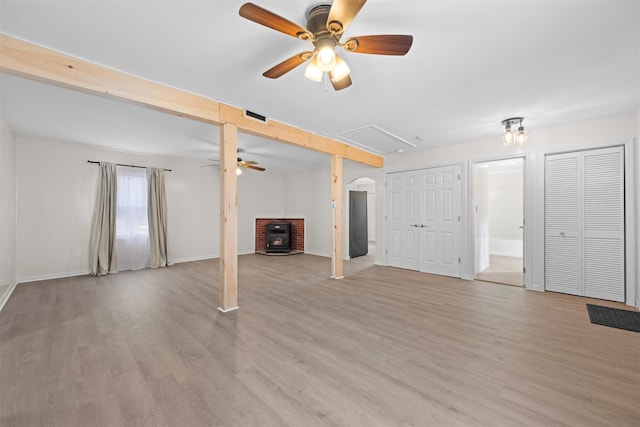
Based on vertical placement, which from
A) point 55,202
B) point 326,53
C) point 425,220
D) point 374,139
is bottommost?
point 425,220

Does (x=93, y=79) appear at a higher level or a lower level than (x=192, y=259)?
higher

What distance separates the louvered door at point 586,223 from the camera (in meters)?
3.58

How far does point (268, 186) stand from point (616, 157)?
7.54m

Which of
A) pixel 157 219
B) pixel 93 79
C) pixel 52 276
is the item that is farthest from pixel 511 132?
pixel 52 276

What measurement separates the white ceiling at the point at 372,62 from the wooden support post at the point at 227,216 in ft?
1.67

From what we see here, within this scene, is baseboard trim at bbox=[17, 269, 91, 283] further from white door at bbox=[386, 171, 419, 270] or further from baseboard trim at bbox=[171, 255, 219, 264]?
white door at bbox=[386, 171, 419, 270]

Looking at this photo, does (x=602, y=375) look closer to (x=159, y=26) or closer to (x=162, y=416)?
(x=162, y=416)

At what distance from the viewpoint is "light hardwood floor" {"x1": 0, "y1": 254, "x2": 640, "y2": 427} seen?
1.56m

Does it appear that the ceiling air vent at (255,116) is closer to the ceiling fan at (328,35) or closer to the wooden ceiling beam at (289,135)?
the wooden ceiling beam at (289,135)

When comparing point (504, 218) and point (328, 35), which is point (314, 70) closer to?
point (328, 35)

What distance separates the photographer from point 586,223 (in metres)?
3.78

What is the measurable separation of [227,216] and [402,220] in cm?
401

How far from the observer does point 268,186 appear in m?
8.36

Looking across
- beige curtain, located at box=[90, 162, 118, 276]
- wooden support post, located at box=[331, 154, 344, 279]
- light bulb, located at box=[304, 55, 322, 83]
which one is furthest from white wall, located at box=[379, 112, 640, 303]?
beige curtain, located at box=[90, 162, 118, 276]
